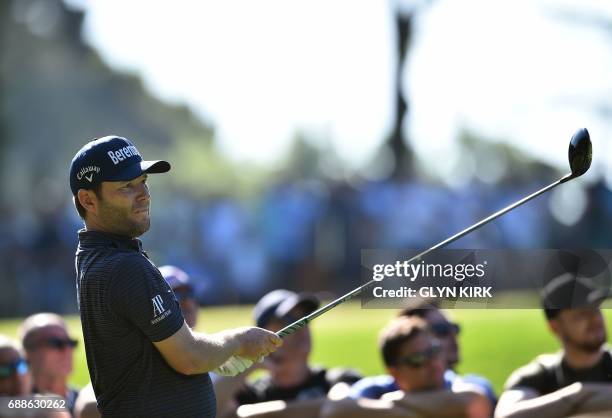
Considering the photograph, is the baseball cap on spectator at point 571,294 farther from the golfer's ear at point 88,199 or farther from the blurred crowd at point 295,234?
the blurred crowd at point 295,234

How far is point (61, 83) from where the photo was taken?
54906 mm

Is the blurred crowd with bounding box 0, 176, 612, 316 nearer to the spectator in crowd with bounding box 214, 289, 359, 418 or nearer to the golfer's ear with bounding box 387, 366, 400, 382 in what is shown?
the spectator in crowd with bounding box 214, 289, 359, 418

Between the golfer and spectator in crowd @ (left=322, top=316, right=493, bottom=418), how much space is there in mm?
1197

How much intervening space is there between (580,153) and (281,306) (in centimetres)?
232

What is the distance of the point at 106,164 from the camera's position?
4.69 meters

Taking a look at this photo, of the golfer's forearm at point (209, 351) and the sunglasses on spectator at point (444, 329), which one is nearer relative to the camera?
the golfer's forearm at point (209, 351)

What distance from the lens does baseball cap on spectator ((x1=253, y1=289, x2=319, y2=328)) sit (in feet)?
23.3

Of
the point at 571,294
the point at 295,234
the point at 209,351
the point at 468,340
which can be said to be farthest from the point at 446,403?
the point at 295,234

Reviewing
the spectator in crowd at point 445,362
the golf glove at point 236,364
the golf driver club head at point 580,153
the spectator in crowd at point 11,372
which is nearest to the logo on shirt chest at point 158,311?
the golf glove at point 236,364

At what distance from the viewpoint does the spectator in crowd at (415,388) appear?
572cm

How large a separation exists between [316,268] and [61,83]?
37.4 metres

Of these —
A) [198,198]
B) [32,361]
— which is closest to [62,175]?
[198,198]

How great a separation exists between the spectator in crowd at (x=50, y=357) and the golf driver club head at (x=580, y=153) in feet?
10.1

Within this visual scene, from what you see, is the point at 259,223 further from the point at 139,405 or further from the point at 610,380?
the point at 139,405
